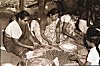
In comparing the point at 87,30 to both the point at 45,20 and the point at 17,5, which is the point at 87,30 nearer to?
the point at 45,20

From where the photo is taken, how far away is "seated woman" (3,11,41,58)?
4621 millimetres

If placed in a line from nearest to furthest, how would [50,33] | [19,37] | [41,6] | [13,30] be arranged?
[13,30], [19,37], [50,33], [41,6]

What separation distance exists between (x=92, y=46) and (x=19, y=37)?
3.97ft

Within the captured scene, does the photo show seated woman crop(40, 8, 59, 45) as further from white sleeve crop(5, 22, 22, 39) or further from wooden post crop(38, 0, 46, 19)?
white sleeve crop(5, 22, 22, 39)

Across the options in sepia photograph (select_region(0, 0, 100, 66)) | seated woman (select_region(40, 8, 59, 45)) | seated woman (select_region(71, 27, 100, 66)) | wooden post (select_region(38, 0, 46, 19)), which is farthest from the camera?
wooden post (select_region(38, 0, 46, 19))

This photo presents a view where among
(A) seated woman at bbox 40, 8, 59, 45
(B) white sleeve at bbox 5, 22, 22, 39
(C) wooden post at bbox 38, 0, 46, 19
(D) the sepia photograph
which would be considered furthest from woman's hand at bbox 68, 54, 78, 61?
(C) wooden post at bbox 38, 0, 46, 19

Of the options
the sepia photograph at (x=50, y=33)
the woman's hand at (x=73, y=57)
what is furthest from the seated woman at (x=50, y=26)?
the woman's hand at (x=73, y=57)

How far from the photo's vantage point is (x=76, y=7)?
6.29 m

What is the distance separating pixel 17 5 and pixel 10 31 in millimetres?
1658

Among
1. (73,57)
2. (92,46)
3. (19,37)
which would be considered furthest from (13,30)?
(92,46)

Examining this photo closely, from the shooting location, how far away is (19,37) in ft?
15.6

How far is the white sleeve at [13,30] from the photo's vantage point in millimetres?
4595

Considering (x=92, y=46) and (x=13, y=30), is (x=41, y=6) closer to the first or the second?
(x=13, y=30)

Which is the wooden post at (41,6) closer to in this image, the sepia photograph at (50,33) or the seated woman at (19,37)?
the sepia photograph at (50,33)
